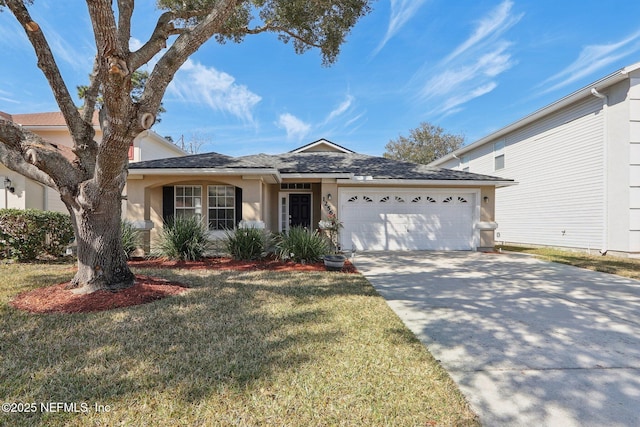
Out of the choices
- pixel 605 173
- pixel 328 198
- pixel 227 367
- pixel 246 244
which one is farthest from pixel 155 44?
pixel 605 173

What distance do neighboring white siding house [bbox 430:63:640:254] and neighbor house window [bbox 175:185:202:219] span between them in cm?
1360

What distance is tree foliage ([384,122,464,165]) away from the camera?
3531cm

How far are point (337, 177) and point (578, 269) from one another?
7085mm

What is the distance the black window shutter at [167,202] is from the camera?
9.77m

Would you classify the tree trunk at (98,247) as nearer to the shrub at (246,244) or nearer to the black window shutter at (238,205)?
the shrub at (246,244)

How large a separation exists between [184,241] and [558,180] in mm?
14034

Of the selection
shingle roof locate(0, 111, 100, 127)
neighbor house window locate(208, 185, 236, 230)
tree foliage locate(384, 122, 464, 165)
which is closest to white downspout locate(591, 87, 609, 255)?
neighbor house window locate(208, 185, 236, 230)

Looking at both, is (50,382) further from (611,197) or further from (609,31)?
(609,31)

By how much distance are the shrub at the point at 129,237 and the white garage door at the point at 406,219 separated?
651 cm

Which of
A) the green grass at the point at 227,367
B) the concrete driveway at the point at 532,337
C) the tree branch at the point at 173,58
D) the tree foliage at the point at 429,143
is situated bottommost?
the concrete driveway at the point at 532,337

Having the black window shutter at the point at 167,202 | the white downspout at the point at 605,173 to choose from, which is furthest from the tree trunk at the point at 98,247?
the white downspout at the point at 605,173

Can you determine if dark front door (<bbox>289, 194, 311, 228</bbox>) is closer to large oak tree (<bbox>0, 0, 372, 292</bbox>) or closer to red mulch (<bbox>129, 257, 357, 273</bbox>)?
red mulch (<bbox>129, 257, 357, 273</bbox>)

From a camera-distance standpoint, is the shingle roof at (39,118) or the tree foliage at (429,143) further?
the tree foliage at (429,143)

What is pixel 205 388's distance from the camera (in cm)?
243
